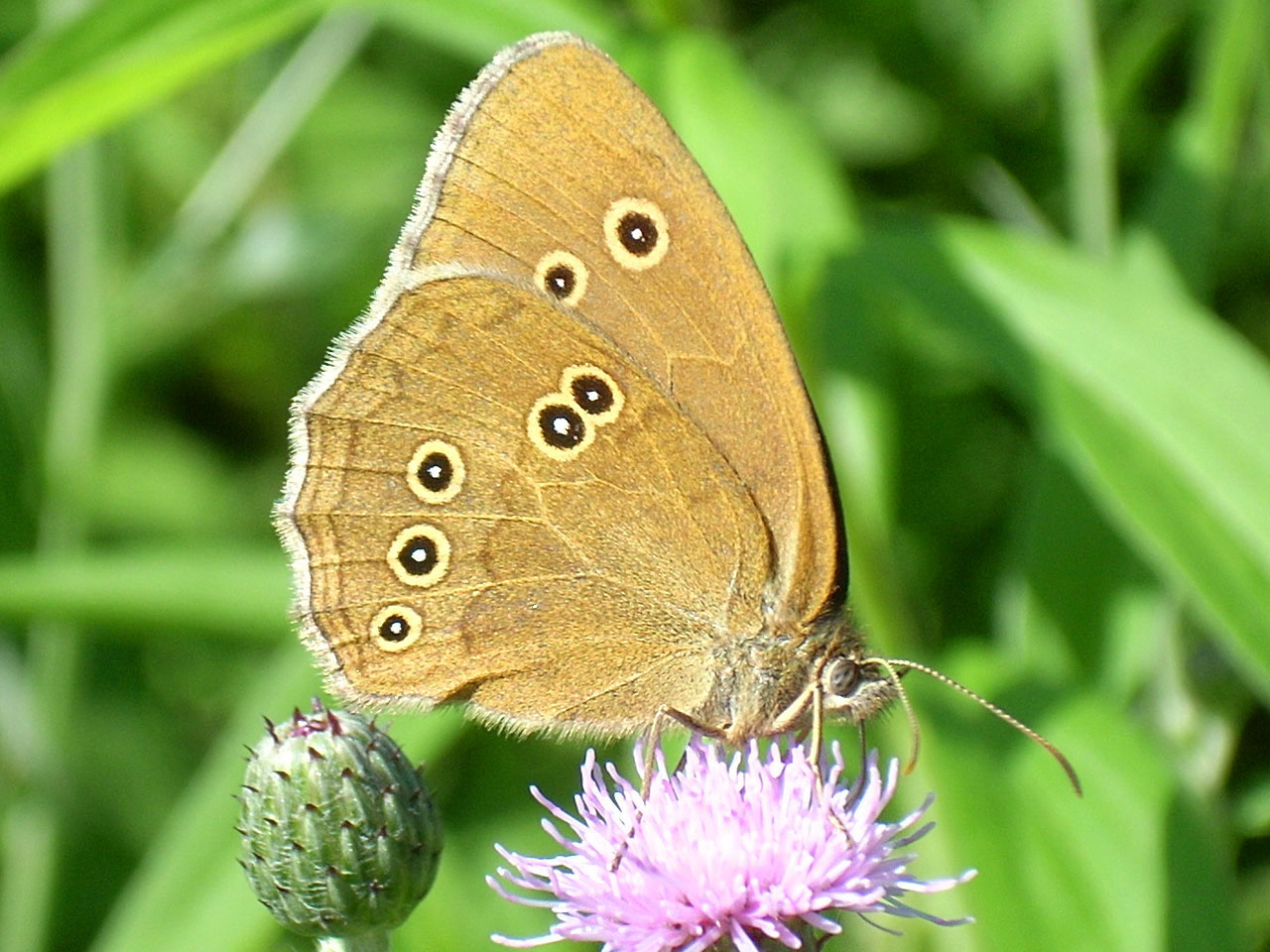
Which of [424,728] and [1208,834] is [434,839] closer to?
[424,728]

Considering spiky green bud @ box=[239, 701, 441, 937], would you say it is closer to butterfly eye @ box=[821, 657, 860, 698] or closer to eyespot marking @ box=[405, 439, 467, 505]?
eyespot marking @ box=[405, 439, 467, 505]

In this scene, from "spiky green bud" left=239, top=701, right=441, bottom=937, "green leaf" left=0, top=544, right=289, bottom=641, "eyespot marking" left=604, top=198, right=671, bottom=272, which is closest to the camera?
"spiky green bud" left=239, top=701, right=441, bottom=937

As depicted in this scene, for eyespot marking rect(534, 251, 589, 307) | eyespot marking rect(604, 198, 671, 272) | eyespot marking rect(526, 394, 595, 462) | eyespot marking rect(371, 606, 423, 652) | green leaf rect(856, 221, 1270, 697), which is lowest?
Result: eyespot marking rect(371, 606, 423, 652)

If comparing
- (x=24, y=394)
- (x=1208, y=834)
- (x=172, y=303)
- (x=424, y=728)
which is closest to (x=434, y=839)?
(x=424, y=728)

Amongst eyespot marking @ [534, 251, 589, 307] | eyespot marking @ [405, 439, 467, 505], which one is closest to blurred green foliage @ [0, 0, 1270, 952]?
eyespot marking @ [534, 251, 589, 307]

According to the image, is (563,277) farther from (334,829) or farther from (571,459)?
(334,829)

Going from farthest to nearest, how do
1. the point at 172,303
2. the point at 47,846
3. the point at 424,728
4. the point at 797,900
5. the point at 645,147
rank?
the point at 172,303 < the point at 47,846 < the point at 424,728 < the point at 645,147 < the point at 797,900
